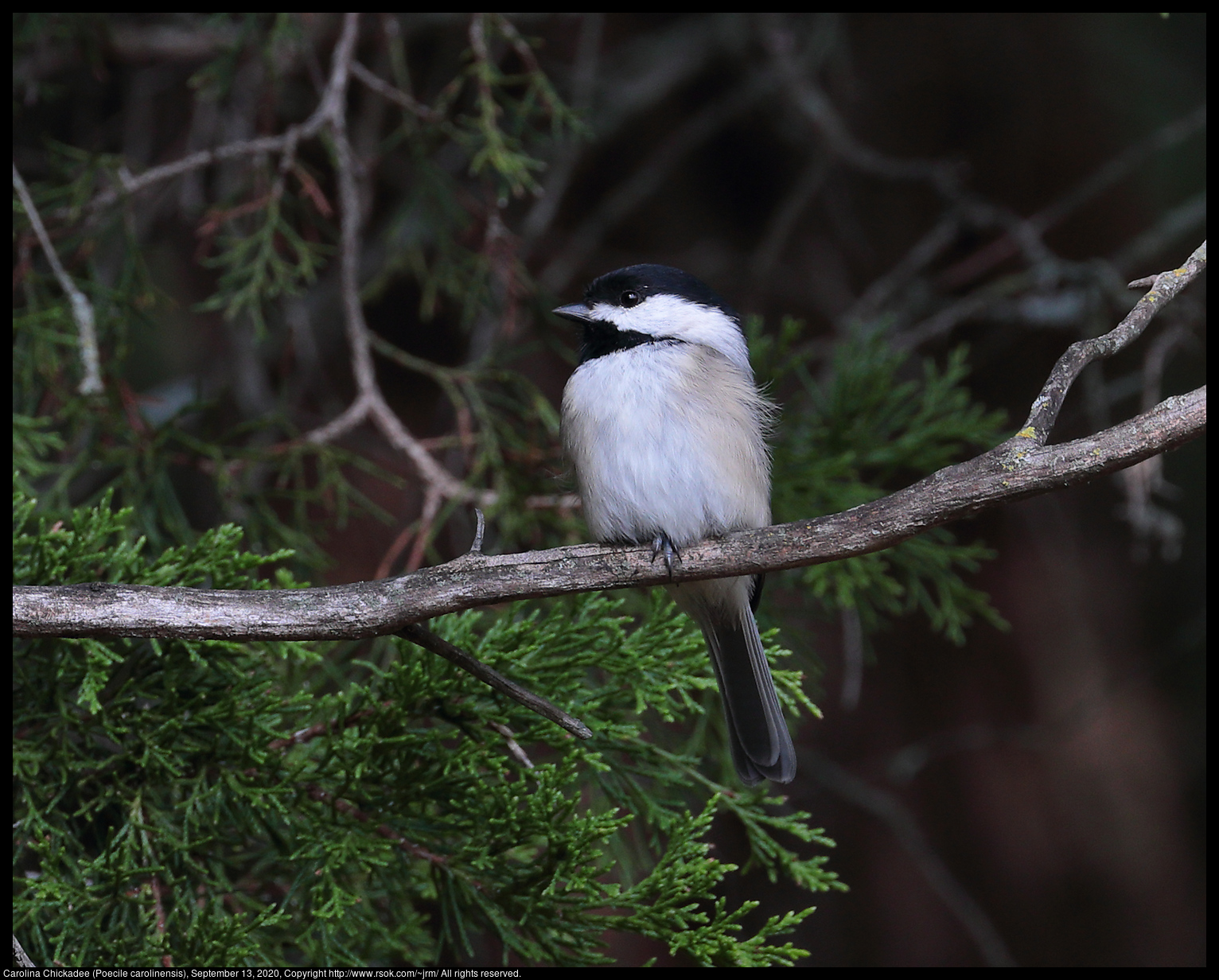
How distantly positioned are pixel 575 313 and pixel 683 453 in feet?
1.85

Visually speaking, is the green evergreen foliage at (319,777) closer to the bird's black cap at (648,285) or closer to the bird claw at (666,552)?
the bird claw at (666,552)

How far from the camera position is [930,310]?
3.78 meters

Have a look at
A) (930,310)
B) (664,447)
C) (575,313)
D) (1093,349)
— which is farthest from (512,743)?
(930,310)

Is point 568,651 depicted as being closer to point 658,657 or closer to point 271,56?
point 658,657

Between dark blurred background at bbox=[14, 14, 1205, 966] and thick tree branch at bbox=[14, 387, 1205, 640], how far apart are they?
1.76 metres

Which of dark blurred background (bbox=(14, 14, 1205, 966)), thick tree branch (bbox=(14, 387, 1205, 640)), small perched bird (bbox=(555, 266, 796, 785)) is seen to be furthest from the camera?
dark blurred background (bbox=(14, 14, 1205, 966))

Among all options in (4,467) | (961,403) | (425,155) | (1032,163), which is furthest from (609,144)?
(4,467)

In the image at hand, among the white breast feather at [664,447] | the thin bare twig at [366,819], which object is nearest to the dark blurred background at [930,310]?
the white breast feather at [664,447]

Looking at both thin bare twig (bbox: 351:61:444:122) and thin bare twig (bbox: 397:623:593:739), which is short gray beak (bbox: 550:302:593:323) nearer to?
thin bare twig (bbox: 351:61:444:122)

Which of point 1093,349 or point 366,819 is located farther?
point 366,819

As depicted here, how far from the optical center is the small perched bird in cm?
235

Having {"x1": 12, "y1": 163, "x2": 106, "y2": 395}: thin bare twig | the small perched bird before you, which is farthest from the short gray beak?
{"x1": 12, "y1": 163, "x2": 106, "y2": 395}: thin bare twig

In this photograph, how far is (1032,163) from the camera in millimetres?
3795

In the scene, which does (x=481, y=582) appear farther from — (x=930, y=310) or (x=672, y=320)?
(x=930, y=310)
